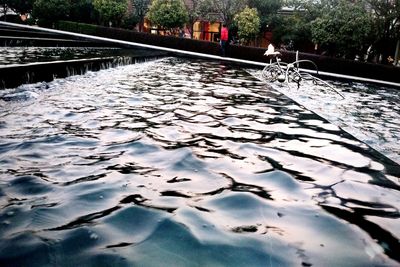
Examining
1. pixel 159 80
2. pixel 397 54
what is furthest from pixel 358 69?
pixel 159 80

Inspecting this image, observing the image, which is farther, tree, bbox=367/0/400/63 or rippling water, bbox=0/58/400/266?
tree, bbox=367/0/400/63

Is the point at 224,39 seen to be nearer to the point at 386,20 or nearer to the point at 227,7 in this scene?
the point at 227,7

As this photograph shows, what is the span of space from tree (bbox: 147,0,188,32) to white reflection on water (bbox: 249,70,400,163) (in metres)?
16.6

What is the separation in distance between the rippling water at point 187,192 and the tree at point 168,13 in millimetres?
21967

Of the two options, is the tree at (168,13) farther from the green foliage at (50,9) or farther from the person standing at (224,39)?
the person standing at (224,39)

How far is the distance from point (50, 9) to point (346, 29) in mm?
22630

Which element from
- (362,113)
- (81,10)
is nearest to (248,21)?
(81,10)

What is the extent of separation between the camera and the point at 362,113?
27.3 feet

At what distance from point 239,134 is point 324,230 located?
9.08 ft

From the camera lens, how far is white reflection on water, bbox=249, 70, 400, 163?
19.2 ft

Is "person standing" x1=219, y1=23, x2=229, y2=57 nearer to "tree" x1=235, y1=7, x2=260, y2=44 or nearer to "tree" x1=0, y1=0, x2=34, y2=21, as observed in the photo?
"tree" x1=235, y1=7, x2=260, y2=44

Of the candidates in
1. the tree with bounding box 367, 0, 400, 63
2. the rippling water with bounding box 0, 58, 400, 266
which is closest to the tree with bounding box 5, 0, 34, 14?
the tree with bounding box 367, 0, 400, 63

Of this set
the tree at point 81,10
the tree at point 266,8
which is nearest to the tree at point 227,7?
the tree at point 266,8

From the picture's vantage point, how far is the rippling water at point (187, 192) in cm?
235
